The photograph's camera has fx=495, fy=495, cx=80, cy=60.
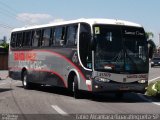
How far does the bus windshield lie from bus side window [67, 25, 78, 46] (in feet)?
4.95

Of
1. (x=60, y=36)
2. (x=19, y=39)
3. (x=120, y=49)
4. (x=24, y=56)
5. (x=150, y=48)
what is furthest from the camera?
(x=19, y=39)

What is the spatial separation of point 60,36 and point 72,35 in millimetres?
1445

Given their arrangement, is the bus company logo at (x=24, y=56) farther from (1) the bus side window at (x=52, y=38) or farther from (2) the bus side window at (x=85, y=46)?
(2) the bus side window at (x=85, y=46)

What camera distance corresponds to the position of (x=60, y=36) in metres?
21.1

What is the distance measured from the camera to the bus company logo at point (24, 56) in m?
24.7

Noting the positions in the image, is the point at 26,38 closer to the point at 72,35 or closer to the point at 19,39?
the point at 19,39

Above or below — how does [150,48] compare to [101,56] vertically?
above

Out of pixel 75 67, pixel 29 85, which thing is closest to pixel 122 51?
pixel 75 67

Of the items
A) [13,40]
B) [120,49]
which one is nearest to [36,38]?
[13,40]

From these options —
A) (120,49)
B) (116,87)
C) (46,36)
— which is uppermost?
(46,36)

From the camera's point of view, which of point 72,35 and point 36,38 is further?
point 36,38

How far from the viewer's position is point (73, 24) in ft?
65.1

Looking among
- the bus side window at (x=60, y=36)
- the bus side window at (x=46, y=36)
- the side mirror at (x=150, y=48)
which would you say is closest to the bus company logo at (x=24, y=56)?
the bus side window at (x=46, y=36)

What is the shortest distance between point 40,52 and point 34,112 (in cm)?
965
